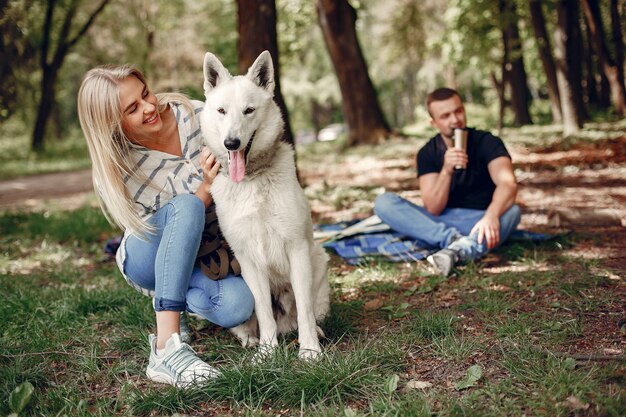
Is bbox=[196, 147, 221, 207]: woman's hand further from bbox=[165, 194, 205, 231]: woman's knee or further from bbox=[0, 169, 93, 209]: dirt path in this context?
bbox=[0, 169, 93, 209]: dirt path

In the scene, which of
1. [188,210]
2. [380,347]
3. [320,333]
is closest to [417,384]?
[380,347]

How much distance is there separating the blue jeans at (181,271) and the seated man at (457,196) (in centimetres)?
166

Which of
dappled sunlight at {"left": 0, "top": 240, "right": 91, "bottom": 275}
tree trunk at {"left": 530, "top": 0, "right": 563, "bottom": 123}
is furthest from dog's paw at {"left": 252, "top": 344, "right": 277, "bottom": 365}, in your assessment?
tree trunk at {"left": 530, "top": 0, "right": 563, "bottom": 123}

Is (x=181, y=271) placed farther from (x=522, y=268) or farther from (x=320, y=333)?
(x=522, y=268)

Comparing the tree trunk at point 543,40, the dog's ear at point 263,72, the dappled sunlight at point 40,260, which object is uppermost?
the tree trunk at point 543,40

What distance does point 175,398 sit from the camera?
2412 millimetres

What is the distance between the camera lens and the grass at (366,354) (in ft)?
7.32

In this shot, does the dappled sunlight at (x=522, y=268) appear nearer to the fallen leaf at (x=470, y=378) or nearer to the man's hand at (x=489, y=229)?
Answer: the man's hand at (x=489, y=229)

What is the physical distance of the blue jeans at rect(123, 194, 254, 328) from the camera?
109 inches

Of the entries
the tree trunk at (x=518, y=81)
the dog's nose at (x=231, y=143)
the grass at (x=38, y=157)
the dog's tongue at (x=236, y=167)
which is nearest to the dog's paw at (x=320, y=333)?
the dog's tongue at (x=236, y=167)

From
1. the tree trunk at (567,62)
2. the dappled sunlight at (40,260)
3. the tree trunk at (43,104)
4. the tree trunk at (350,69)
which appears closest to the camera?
the dappled sunlight at (40,260)

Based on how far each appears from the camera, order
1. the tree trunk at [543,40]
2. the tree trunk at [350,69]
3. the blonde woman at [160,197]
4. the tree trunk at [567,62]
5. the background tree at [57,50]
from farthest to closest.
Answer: the background tree at [57,50]
the tree trunk at [543,40]
the tree trunk at [350,69]
the tree trunk at [567,62]
the blonde woman at [160,197]

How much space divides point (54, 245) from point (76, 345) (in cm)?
314

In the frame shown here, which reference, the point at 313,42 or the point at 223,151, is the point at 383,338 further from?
the point at 313,42
